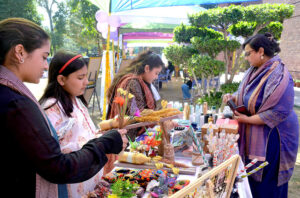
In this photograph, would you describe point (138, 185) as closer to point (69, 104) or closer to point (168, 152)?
point (168, 152)

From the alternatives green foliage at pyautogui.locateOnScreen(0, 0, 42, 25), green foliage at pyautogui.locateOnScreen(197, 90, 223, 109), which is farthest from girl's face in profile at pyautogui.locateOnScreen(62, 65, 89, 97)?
green foliage at pyautogui.locateOnScreen(0, 0, 42, 25)

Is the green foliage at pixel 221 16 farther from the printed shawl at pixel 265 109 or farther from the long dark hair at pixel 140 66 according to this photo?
the long dark hair at pixel 140 66

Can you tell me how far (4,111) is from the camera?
0.76m

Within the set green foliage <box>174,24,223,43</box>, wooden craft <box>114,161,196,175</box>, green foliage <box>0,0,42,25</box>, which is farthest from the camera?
green foliage <box>0,0,42,25</box>

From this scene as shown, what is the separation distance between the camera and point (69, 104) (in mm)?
1437

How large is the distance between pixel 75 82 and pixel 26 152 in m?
0.73

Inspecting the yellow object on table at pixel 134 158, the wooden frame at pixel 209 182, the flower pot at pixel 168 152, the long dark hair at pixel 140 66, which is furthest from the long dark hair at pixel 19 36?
the long dark hair at pixel 140 66

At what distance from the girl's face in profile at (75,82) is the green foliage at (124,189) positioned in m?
0.63

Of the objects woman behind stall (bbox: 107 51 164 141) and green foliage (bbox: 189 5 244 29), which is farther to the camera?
green foliage (bbox: 189 5 244 29)

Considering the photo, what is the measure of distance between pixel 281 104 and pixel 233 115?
0.50 meters

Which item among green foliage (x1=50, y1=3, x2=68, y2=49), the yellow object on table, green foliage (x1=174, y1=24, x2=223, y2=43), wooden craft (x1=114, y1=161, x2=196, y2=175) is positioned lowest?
wooden craft (x1=114, y1=161, x2=196, y2=175)

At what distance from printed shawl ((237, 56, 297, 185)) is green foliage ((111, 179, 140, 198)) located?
1.55m

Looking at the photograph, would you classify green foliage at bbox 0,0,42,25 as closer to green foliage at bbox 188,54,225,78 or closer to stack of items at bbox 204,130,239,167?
green foliage at bbox 188,54,225,78

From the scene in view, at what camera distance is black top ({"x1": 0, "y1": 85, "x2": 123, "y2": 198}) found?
0.77 m
